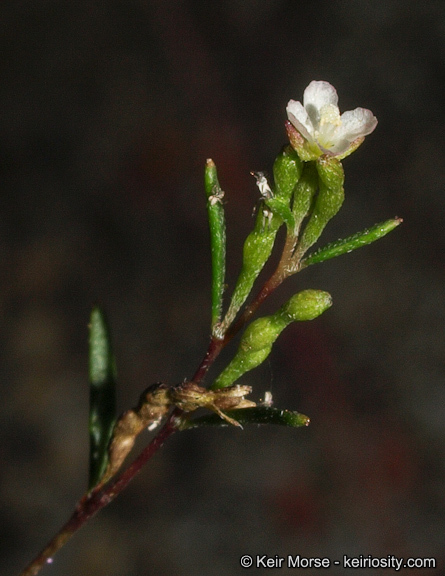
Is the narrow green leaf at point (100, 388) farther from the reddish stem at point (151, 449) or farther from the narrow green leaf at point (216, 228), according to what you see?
the narrow green leaf at point (216, 228)

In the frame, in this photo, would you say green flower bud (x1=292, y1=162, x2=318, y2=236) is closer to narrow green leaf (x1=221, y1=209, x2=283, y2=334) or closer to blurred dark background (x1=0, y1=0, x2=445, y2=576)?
narrow green leaf (x1=221, y1=209, x2=283, y2=334)

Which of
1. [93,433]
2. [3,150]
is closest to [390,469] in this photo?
[93,433]

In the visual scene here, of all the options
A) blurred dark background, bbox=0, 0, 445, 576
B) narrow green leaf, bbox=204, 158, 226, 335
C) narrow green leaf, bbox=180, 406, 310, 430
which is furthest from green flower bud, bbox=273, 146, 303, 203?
blurred dark background, bbox=0, 0, 445, 576

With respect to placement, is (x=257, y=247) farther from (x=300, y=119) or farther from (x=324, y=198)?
(x=300, y=119)

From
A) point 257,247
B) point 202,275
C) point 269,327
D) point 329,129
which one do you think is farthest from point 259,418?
point 202,275

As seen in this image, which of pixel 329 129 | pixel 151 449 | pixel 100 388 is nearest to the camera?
pixel 151 449

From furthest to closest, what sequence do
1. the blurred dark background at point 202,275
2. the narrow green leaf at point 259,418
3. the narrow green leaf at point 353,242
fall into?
the blurred dark background at point 202,275 → the narrow green leaf at point 353,242 → the narrow green leaf at point 259,418

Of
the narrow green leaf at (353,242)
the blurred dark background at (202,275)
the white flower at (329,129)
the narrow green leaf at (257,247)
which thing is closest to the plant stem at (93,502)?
the narrow green leaf at (257,247)

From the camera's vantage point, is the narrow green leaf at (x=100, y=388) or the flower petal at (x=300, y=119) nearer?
the flower petal at (x=300, y=119)
